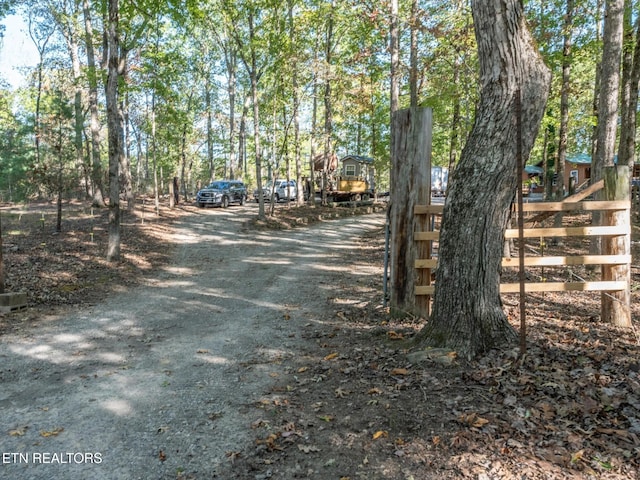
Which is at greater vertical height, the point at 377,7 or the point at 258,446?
the point at 377,7

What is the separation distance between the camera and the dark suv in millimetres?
28312

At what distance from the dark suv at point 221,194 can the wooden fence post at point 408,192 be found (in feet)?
78.6

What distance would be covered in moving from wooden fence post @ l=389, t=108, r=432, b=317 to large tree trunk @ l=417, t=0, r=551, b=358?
1.32 m

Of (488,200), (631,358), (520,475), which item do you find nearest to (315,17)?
(488,200)

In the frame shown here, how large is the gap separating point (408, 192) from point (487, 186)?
1679 mm

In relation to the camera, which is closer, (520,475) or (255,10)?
(520,475)

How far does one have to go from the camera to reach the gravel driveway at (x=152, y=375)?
3047 mm

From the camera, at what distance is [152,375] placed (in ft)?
15.0

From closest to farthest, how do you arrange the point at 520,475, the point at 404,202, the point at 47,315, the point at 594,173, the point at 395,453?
1. the point at 520,475
2. the point at 395,453
3. the point at 404,202
4. the point at 47,315
5. the point at 594,173

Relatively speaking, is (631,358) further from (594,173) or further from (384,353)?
(594,173)

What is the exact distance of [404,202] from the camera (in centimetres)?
575

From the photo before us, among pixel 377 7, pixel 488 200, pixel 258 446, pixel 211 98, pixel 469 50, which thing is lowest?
pixel 258 446

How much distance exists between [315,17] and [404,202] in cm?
1570

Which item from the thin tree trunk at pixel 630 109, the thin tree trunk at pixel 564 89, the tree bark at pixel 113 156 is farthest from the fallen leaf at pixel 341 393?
the thin tree trunk at pixel 564 89
